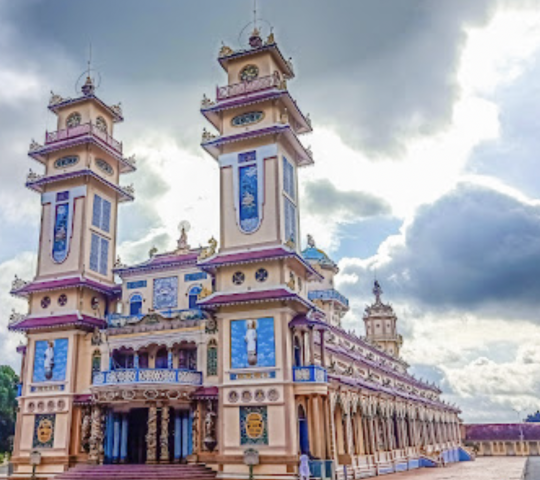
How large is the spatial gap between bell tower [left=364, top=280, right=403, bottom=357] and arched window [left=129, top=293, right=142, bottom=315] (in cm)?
4196

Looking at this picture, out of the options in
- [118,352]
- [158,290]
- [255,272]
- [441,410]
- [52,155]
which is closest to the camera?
[255,272]

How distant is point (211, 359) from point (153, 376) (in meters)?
3.12

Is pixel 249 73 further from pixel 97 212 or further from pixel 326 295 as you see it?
pixel 326 295

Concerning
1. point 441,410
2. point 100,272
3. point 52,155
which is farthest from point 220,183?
point 441,410

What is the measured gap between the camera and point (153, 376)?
30172mm

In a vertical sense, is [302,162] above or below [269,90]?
below

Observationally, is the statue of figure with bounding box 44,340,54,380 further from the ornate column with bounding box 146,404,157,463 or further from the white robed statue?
the ornate column with bounding box 146,404,157,463

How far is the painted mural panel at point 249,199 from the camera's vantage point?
107 ft

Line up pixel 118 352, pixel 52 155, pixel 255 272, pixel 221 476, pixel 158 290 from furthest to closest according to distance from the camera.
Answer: pixel 52 155 → pixel 158 290 → pixel 118 352 → pixel 255 272 → pixel 221 476

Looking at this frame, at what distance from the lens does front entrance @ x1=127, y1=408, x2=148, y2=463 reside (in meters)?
32.9

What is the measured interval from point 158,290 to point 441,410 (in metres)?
39.4

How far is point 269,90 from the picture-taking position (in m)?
33.9

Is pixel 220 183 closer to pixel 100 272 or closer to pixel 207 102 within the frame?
pixel 207 102

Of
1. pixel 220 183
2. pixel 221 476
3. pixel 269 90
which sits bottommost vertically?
pixel 221 476
